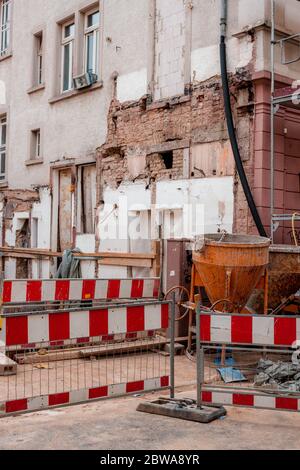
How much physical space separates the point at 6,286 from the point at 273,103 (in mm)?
5293

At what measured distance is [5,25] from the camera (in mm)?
18047

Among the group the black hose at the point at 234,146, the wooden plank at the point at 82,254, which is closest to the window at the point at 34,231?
the wooden plank at the point at 82,254

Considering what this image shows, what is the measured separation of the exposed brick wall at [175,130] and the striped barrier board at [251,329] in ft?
15.8

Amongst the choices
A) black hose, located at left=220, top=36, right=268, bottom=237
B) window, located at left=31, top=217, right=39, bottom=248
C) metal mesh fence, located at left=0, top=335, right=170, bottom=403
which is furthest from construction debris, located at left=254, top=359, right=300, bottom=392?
window, located at left=31, top=217, right=39, bottom=248

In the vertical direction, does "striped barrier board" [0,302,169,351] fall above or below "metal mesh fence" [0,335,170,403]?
above

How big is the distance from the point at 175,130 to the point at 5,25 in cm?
932

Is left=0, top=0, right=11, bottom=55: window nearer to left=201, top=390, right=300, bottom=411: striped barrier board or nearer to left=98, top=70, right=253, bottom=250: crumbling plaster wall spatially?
left=98, top=70, right=253, bottom=250: crumbling plaster wall

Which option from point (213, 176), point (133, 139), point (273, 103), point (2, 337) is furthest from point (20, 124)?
point (2, 337)

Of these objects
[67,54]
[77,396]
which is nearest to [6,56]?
[67,54]

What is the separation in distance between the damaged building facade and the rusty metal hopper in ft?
6.37

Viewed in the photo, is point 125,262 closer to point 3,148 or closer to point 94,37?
point 94,37

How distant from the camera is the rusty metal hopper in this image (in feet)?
26.2

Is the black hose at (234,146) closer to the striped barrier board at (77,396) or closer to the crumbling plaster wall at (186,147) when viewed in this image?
the crumbling plaster wall at (186,147)

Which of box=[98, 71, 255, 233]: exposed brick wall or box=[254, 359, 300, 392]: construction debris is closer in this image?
box=[254, 359, 300, 392]: construction debris
